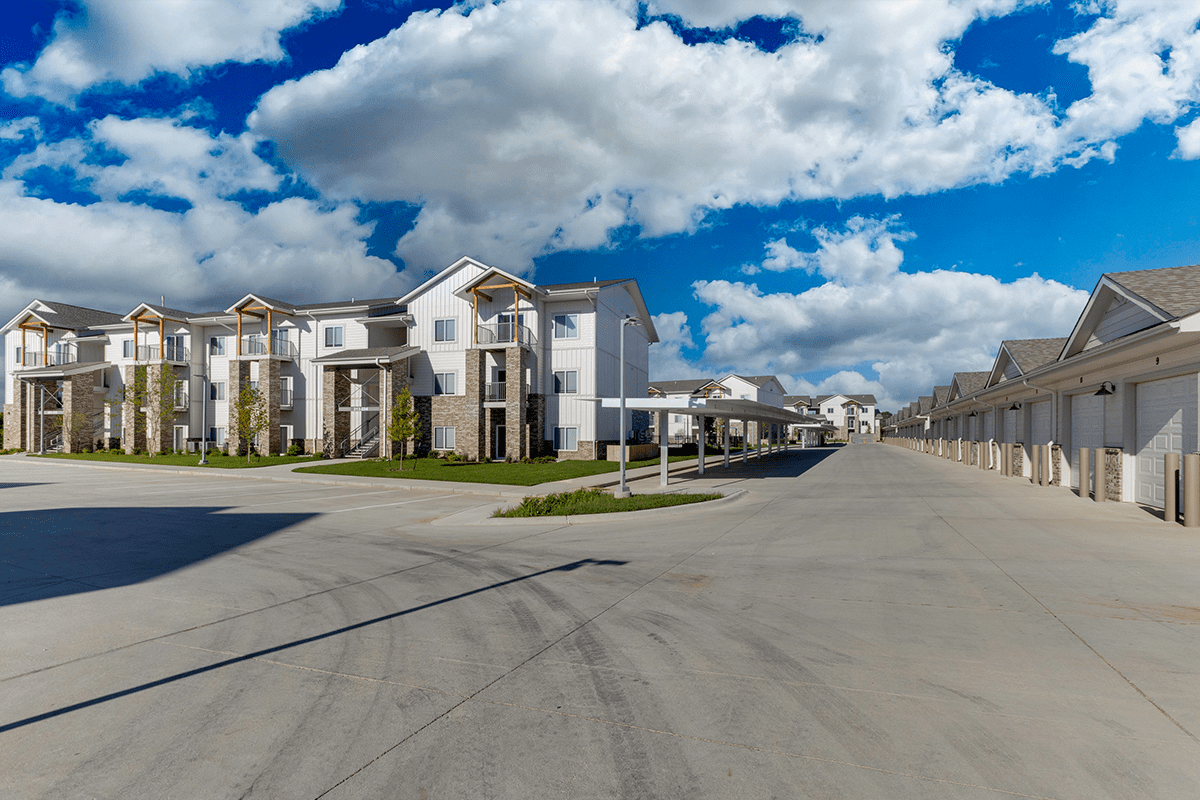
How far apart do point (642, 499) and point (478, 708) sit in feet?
42.7

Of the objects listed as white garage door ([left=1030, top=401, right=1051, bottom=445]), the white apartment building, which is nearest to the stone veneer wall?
white garage door ([left=1030, top=401, right=1051, bottom=445])

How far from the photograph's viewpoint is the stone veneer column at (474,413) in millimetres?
36219

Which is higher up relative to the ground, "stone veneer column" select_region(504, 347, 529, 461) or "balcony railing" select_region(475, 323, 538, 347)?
"balcony railing" select_region(475, 323, 538, 347)

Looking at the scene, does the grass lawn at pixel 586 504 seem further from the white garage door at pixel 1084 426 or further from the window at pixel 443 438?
the window at pixel 443 438

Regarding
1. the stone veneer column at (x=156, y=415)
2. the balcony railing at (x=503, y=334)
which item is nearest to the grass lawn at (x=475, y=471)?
the balcony railing at (x=503, y=334)

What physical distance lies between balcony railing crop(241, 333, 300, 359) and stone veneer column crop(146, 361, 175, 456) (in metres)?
6.55

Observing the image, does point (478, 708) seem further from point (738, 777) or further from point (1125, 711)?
point (1125, 711)

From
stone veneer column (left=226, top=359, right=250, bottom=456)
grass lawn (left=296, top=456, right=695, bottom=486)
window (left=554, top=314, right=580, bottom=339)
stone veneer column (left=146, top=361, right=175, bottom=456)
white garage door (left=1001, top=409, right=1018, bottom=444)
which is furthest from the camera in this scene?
stone veneer column (left=146, top=361, right=175, bottom=456)

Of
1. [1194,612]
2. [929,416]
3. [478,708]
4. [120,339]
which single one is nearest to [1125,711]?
[1194,612]

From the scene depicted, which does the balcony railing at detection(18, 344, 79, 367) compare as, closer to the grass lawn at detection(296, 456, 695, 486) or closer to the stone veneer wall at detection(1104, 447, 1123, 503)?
the grass lawn at detection(296, 456, 695, 486)

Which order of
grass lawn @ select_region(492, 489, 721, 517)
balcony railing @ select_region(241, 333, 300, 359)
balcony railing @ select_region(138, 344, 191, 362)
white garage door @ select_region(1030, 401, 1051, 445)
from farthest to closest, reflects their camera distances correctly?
1. balcony railing @ select_region(138, 344, 191, 362)
2. balcony railing @ select_region(241, 333, 300, 359)
3. white garage door @ select_region(1030, 401, 1051, 445)
4. grass lawn @ select_region(492, 489, 721, 517)

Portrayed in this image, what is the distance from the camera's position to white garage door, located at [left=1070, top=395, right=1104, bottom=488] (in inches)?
746

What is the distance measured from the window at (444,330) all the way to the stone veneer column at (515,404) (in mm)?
5000

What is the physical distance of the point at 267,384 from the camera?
134ft
